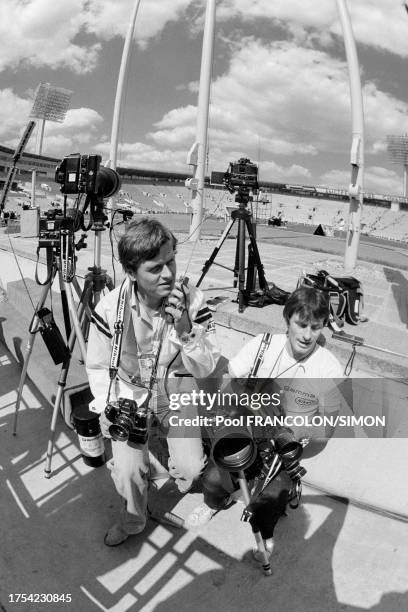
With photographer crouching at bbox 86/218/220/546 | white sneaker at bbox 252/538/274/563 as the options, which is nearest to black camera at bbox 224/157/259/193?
photographer crouching at bbox 86/218/220/546

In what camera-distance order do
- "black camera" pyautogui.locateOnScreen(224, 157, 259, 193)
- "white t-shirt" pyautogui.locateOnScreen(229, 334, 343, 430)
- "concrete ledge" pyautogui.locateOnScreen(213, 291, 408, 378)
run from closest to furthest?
"white t-shirt" pyautogui.locateOnScreen(229, 334, 343, 430) < "concrete ledge" pyautogui.locateOnScreen(213, 291, 408, 378) < "black camera" pyautogui.locateOnScreen(224, 157, 259, 193)

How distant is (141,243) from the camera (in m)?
2.23

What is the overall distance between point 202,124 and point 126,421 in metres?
10.6

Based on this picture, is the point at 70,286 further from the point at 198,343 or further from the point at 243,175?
the point at 243,175

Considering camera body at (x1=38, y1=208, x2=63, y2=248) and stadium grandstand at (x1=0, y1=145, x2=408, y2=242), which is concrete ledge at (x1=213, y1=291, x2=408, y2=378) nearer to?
camera body at (x1=38, y1=208, x2=63, y2=248)

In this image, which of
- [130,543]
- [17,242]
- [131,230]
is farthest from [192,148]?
[130,543]

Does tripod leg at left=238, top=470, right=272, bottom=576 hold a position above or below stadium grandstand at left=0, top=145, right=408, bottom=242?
below

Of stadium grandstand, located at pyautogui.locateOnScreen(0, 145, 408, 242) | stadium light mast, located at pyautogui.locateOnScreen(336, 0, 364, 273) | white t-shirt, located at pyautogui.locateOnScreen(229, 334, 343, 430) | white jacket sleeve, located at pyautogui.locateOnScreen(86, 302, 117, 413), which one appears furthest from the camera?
stadium grandstand, located at pyautogui.locateOnScreen(0, 145, 408, 242)

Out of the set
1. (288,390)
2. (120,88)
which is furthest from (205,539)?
(120,88)

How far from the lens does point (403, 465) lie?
2.87 m

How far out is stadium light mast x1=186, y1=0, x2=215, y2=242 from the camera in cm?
1066

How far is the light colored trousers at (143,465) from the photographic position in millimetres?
2307

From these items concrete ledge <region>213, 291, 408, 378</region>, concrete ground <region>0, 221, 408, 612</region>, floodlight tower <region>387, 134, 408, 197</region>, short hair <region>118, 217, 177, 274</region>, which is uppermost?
floodlight tower <region>387, 134, 408, 197</region>

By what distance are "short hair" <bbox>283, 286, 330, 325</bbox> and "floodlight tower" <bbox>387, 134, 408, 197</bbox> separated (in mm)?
87002
